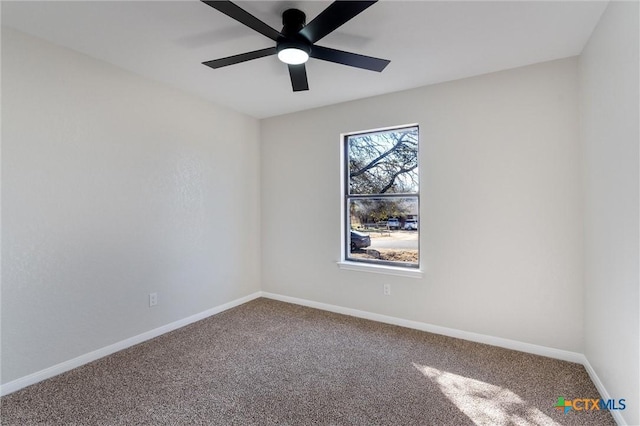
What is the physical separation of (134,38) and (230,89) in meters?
1.02

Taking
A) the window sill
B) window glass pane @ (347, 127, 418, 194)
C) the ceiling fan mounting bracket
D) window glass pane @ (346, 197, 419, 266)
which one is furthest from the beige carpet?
the ceiling fan mounting bracket

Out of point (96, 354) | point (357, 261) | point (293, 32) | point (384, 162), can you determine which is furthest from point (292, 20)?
point (96, 354)

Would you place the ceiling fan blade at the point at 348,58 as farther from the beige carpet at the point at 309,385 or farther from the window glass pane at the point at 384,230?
the beige carpet at the point at 309,385

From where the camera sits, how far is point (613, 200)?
182cm

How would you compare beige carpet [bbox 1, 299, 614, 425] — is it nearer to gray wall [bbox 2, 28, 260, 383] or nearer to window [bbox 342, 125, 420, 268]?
gray wall [bbox 2, 28, 260, 383]

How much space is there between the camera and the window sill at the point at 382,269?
3.12 metres

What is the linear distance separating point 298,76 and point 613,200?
2151 mm

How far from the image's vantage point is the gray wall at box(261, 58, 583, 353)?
2.47 m

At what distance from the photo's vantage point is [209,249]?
11.6 feet

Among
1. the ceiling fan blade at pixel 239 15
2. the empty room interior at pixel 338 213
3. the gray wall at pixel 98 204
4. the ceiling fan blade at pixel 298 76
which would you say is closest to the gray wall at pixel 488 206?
the empty room interior at pixel 338 213

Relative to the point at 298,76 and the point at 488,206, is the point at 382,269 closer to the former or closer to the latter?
the point at 488,206

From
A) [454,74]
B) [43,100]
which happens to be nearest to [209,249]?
[43,100]

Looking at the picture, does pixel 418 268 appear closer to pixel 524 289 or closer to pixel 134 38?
pixel 524 289

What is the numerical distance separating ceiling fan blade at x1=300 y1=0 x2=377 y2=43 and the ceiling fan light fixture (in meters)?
0.10
